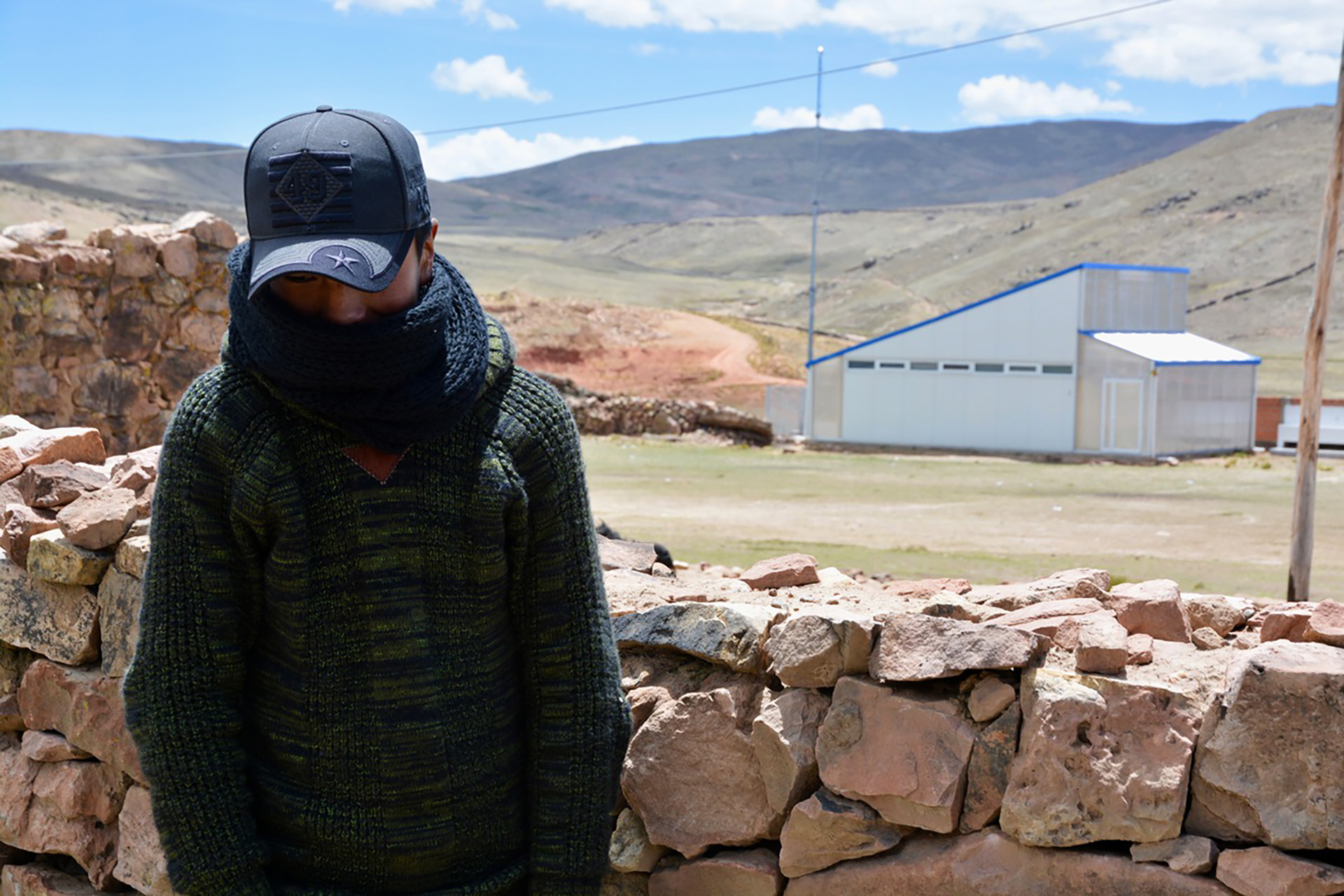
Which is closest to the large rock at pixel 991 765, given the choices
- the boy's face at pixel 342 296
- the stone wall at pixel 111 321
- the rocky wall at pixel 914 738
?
the rocky wall at pixel 914 738

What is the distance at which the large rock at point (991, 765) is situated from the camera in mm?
2316

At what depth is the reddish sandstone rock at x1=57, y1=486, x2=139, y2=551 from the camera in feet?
9.89

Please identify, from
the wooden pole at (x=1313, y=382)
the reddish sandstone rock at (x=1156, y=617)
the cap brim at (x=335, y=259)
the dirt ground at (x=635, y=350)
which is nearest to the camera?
the cap brim at (x=335, y=259)

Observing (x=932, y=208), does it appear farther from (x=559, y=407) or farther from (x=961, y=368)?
(x=559, y=407)

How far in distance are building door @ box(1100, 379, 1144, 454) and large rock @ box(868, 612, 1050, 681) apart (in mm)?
26943

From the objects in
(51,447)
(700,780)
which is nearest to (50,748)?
(51,447)

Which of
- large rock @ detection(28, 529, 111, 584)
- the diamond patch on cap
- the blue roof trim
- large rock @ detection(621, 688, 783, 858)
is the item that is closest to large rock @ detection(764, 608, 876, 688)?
large rock @ detection(621, 688, 783, 858)

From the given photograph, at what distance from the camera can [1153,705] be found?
2.22m

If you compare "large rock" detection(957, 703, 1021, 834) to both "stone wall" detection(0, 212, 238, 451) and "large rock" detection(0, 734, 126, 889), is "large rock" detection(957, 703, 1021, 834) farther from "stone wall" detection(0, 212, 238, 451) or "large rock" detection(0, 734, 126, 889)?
"stone wall" detection(0, 212, 238, 451)

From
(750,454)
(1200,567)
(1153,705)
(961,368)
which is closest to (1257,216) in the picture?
(961,368)

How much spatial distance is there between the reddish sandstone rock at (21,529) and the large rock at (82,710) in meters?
0.26

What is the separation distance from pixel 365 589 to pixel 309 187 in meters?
0.56

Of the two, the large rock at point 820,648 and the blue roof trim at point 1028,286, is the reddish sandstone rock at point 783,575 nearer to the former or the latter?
the large rock at point 820,648

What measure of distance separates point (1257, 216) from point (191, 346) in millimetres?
93256
